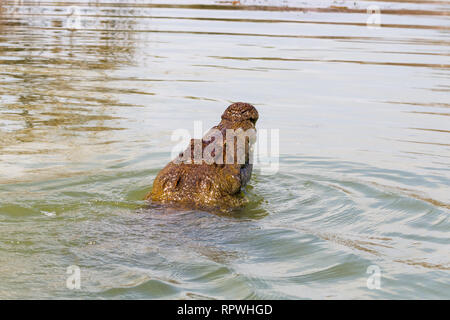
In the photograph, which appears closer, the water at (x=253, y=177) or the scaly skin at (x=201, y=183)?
the water at (x=253, y=177)

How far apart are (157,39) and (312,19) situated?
19.8 feet

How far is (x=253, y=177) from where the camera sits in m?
6.99

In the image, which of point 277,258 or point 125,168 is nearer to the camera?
point 277,258

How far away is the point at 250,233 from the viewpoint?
5.25 m

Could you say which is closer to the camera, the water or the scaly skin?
the water

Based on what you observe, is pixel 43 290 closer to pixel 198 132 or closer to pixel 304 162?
pixel 304 162

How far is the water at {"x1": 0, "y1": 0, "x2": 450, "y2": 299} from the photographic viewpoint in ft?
14.9

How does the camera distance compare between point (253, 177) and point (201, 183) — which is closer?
point (201, 183)

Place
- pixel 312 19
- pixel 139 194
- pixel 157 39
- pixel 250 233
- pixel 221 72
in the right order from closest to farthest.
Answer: pixel 250 233
pixel 139 194
pixel 221 72
pixel 157 39
pixel 312 19

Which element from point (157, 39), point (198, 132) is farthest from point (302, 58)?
point (198, 132)

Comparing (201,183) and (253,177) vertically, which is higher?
A: (201,183)

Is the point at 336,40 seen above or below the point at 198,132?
above

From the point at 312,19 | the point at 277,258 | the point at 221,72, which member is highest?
the point at 312,19

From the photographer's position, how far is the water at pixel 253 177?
454 centimetres
